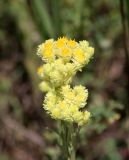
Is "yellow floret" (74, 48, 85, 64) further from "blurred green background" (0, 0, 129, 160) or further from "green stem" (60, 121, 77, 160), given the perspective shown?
"blurred green background" (0, 0, 129, 160)

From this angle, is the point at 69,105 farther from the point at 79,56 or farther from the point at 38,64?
the point at 38,64

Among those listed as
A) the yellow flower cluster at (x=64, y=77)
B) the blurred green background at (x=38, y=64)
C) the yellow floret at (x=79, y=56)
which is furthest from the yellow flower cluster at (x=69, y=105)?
the blurred green background at (x=38, y=64)

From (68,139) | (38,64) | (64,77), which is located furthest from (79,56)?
(38,64)

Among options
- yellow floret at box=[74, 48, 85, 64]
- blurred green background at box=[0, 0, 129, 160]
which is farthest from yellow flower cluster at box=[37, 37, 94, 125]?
blurred green background at box=[0, 0, 129, 160]

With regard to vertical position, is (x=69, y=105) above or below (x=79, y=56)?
below

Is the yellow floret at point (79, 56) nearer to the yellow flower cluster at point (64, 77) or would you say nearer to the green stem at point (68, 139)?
the yellow flower cluster at point (64, 77)

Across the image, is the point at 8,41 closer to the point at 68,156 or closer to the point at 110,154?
the point at 110,154
